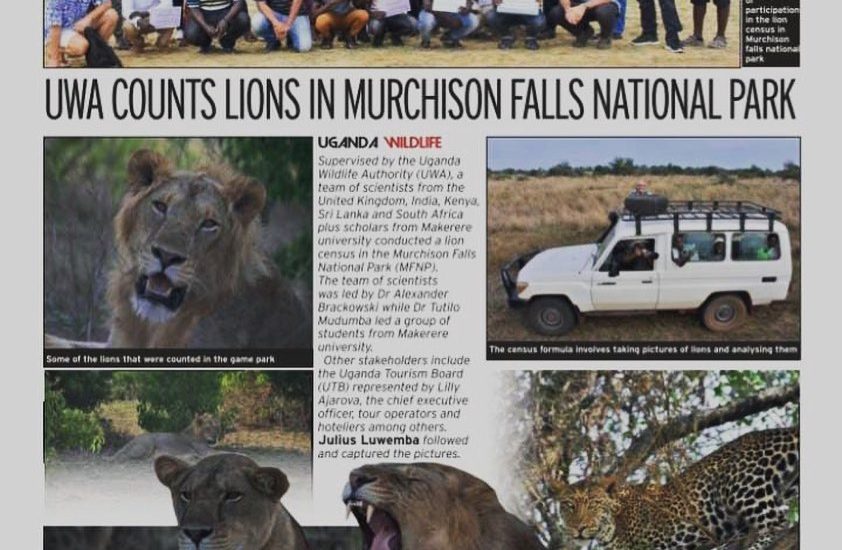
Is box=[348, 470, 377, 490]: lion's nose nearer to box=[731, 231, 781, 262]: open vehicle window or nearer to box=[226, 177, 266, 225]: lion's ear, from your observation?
box=[226, 177, 266, 225]: lion's ear

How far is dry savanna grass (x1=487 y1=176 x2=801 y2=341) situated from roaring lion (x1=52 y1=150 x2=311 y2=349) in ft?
4.50

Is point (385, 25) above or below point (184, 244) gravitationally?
above

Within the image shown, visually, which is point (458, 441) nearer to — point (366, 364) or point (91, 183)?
point (366, 364)

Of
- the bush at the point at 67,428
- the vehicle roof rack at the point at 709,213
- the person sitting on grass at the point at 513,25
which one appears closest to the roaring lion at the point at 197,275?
the bush at the point at 67,428

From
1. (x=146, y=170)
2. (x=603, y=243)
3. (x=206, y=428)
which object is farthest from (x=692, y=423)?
(x=146, y=170)

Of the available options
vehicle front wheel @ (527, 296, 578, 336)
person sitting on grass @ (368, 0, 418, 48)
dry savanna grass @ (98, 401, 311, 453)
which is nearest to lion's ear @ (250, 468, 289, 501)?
dry savanna grass @ (98, 401, 311, 453)

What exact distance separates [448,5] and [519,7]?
48 centimetres

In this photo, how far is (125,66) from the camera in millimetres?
12992

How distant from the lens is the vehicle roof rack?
12.6 metres

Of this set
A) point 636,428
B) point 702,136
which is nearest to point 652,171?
point 702,136

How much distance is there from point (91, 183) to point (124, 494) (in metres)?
2.10

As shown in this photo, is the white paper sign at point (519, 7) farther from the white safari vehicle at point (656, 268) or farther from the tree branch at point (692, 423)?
the tree branch at point (692, 423)

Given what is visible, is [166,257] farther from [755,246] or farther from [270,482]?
[755,246]

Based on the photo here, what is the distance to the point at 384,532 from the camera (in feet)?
39.7
